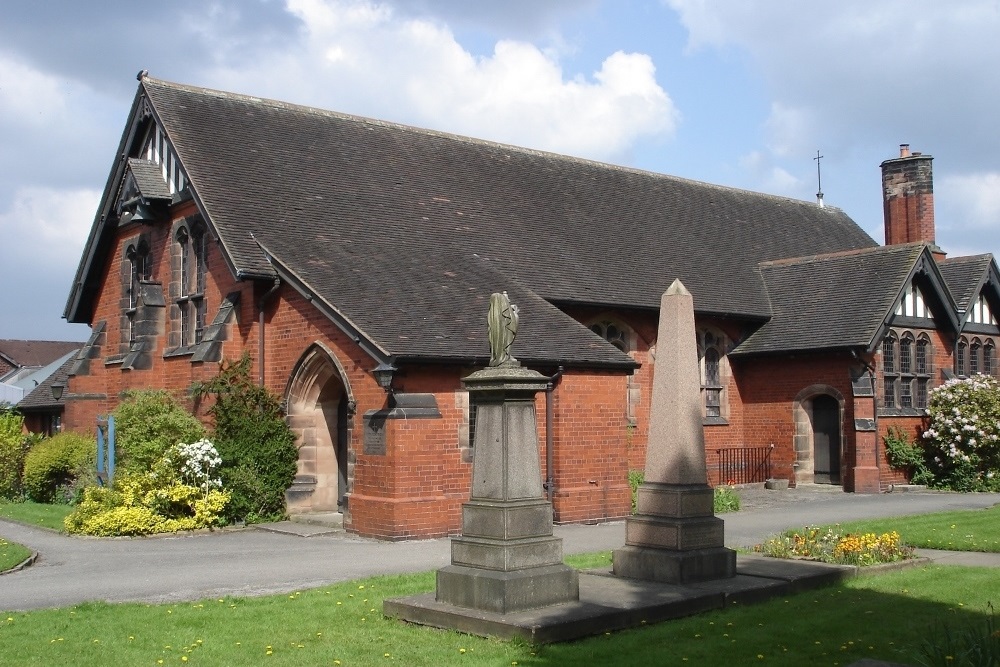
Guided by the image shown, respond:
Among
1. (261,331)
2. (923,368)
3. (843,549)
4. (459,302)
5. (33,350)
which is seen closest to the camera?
(843,549)

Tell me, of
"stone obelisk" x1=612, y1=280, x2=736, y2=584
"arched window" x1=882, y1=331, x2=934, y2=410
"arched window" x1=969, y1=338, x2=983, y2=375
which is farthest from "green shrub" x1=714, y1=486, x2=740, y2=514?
"arched window" x1=969, y1=338, x2=983, y2=375

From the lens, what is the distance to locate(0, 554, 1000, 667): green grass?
27.9 feet

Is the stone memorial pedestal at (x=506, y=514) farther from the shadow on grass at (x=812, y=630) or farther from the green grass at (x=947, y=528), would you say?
the green grass at (x=947, y=528)

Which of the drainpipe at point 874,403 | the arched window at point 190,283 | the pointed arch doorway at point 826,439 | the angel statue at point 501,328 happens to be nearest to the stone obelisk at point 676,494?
the angel statue at point 501,328

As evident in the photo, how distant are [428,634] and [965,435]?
19.8 metres

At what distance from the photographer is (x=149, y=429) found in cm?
1933

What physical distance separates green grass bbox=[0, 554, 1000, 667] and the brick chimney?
22582 mm

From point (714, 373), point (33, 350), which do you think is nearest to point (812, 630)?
point (714, 373)

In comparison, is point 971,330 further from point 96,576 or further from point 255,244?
point 96,576

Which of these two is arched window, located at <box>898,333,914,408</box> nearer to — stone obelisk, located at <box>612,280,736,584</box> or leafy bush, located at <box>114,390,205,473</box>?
stone obelisk, located at <box>612,280,736,584</box>

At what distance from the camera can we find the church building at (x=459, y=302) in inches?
716

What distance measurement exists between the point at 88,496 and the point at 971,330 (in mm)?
22637

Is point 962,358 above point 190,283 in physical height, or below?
below

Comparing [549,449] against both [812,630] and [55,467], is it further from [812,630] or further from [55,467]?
[55,467]
